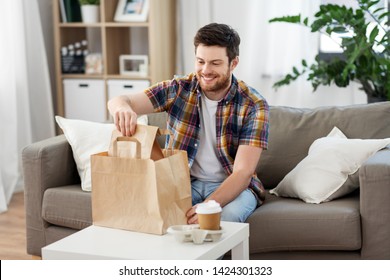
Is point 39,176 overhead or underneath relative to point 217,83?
underneath

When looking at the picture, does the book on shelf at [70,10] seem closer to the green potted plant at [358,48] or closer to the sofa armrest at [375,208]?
the green potted plant at [358,48]

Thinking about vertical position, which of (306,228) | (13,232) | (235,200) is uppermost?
(235,200)

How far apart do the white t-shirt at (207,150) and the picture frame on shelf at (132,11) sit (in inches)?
86.1

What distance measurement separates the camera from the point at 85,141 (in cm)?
332

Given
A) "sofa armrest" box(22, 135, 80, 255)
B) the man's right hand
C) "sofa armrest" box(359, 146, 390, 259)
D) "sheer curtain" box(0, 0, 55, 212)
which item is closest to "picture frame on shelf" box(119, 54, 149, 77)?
"sheer curtain" box(0, 0, 55, 212)

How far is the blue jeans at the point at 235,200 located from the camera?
269cm

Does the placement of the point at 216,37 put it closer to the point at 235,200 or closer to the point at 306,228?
the point at 235,200

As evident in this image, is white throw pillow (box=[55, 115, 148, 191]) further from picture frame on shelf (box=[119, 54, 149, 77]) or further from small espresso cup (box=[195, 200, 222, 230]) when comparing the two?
picture frame on shelf (box=[119, 54, 149, 77])

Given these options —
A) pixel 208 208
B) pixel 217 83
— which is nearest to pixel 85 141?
pixel 217 83

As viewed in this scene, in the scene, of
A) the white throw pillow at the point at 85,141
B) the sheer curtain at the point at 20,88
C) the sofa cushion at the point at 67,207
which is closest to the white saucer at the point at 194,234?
the sofa cushion at the point at 67,207

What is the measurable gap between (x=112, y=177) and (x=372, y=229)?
1.07 metres

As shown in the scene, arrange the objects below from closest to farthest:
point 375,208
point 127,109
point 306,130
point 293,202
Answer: point 127,109 < point 375,208 < point 293,202 < point 306,130

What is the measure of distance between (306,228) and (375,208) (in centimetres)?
26

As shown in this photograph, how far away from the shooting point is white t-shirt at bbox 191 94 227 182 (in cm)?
285
